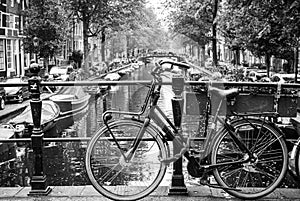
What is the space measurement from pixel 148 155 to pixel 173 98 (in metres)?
0.64

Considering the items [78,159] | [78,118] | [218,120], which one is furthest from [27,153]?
[218,120]

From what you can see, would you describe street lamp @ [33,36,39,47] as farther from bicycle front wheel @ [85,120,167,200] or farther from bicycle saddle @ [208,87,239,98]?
bicycle saddle @ [208,87,239,98]

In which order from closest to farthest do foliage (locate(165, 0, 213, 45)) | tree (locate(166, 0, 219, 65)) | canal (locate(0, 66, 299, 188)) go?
1. canal (locate(0, 66, 299, 188))
2. tree (locate(166, 0, 219, 65))
3. foliage (locate(165, 0, 213, 45))

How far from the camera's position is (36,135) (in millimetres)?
4773

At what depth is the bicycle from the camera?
4.25 metres

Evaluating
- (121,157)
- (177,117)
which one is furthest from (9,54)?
(121,157)

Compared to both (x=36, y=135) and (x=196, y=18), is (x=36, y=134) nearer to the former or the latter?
(x=36, y=135)

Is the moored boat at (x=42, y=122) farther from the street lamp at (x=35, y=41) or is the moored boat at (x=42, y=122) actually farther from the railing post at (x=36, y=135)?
the street lamp at (x=35, y=41)

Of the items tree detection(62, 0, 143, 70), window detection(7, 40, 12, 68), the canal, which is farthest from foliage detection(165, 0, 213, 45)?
the canal

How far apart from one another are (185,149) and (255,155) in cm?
67

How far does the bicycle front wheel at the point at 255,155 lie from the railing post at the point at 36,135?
5.80ft

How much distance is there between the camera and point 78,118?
72.9 feet

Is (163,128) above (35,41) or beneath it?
beneath

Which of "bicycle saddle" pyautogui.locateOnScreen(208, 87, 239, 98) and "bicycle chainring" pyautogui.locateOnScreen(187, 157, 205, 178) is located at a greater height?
"bicycle saddle" pyautogui.locateOnScreen(208, 87, 239, 98)
